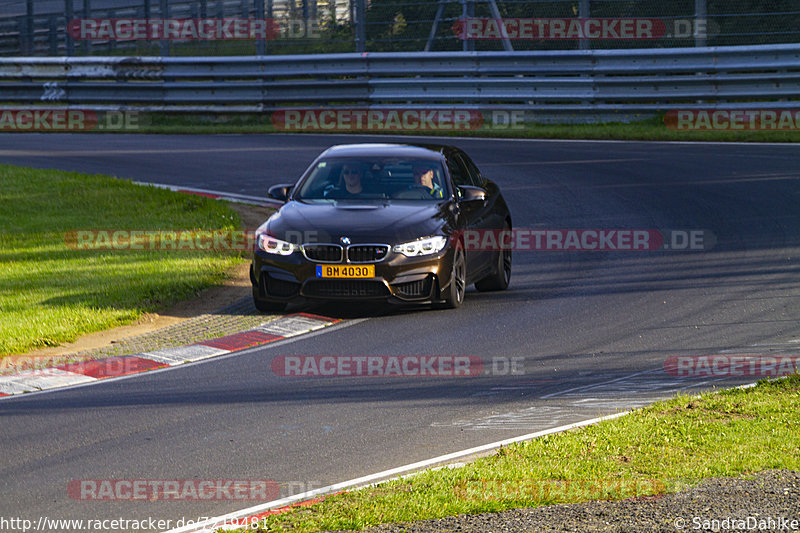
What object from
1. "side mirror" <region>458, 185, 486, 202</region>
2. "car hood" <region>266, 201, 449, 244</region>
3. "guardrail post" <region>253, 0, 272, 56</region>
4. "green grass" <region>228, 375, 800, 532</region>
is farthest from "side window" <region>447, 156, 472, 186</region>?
"guardrail post" <region>253, 0, 272, 56</region>

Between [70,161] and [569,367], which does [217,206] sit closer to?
[70,161]

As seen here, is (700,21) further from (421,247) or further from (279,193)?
(421,247)

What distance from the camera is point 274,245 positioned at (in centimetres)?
1089

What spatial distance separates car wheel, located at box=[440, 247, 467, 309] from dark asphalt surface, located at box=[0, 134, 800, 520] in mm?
125

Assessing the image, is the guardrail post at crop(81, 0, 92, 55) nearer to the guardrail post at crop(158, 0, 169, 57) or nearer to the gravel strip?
the guardrail post at crop(158, 0, 169, 57)

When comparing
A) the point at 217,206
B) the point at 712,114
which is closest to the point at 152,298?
the point at 217,206

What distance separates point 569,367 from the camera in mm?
8836

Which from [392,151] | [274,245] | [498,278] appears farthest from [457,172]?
[274,245]

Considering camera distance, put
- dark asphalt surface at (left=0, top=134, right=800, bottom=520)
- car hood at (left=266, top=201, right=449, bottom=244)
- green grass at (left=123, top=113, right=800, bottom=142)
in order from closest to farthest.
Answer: dark asphalt surface at (left=0, top=134, right=800, bottom=520) → car hood at (left=266, top=201, right=449, bottom=244) → green grass at (left=123, top=113, right=800, bottom=142)

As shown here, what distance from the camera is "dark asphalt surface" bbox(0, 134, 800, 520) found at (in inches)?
262

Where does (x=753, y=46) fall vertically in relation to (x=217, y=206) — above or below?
above

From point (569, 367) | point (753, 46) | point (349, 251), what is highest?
point (753, 46)

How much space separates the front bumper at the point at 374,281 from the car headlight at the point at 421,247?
0.05m

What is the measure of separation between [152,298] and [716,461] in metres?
6.99
